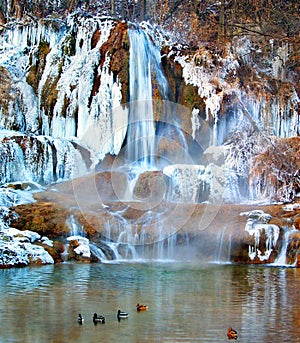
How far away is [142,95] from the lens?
1078 inches

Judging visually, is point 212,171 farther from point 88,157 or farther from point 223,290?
point 223,290

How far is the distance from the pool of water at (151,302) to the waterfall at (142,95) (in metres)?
8.41

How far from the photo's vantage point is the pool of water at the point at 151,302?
11.2 metres

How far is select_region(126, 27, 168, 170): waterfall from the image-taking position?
26656mm

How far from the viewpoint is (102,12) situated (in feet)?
114

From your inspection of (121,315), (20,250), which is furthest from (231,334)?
(20,250)

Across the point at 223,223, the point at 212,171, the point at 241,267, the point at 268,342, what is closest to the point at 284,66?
the point at 212,171

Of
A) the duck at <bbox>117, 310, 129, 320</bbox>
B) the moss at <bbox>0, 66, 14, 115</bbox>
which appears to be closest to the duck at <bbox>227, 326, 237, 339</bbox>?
the duck at <bbox>117, 310, 129, 320</bbox>

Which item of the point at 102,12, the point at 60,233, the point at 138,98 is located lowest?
the point at 60,233

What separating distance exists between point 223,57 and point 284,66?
3.50m

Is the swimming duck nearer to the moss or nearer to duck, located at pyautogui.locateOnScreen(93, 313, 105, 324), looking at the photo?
duck, located at pyautogui.locateOnScreen(93, 313, 105, 324)

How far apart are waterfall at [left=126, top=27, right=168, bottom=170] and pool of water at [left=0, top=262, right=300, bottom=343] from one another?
331 inches

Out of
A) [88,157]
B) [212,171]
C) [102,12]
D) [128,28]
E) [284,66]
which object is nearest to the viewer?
[212,171]

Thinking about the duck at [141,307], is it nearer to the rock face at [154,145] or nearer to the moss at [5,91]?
the rock face at [154,145]
